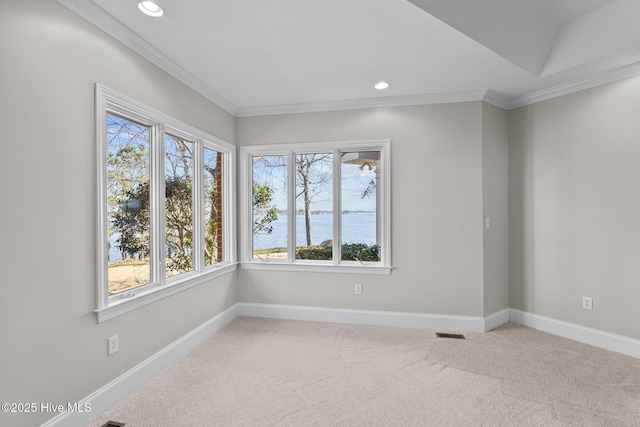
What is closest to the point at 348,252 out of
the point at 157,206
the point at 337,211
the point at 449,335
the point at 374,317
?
the point at 337,211

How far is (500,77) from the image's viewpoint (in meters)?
3.01

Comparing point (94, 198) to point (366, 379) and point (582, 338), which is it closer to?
point (366, 379)

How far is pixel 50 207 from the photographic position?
1789mm

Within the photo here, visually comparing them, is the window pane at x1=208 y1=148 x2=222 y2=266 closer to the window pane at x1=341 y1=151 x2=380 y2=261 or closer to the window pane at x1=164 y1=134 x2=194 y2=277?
the window pane at x1=164 y1=134 x2=194 y2=277

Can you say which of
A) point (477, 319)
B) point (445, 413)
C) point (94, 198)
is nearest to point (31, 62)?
point (94, 198)

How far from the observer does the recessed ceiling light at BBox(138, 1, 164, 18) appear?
1976 mm

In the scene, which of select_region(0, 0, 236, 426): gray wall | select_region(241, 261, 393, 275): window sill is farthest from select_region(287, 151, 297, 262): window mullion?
select_region(0, 0, 236, 426): gray wall

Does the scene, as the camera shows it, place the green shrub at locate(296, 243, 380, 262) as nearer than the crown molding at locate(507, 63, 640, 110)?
No

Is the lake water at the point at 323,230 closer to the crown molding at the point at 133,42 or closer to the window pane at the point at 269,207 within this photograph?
the window pane at the point at 269,207

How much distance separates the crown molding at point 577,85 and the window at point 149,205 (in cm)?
332

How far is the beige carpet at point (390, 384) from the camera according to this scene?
202 centimetres

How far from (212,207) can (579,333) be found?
3.92 meters

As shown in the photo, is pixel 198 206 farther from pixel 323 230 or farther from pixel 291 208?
pixel 323 230

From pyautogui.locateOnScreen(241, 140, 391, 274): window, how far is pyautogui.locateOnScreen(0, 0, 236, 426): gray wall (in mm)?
1833
